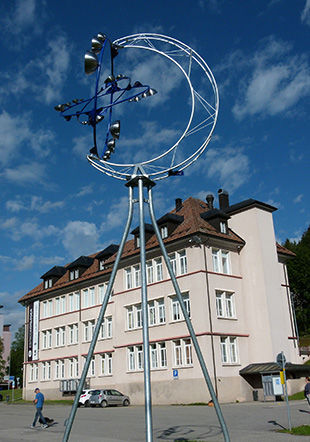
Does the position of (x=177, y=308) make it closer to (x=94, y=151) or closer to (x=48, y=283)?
(x=48, y=283)

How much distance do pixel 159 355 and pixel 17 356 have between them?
281 feet

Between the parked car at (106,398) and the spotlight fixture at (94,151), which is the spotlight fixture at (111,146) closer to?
the spotlight fixture at (94,151)

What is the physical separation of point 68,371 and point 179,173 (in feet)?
128

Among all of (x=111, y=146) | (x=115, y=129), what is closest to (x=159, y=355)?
(x=111, y=146)

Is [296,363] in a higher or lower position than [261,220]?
lower

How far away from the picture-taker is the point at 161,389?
36656 mm

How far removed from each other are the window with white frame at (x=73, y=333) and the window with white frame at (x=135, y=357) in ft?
30.3

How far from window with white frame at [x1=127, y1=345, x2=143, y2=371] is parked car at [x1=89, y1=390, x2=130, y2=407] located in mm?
2649

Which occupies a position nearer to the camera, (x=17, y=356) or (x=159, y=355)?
(x=159, y=355)

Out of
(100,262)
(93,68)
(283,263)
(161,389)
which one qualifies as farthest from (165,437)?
(100,262)

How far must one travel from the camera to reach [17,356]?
376 feet

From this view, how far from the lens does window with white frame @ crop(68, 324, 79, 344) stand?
48.8 metres

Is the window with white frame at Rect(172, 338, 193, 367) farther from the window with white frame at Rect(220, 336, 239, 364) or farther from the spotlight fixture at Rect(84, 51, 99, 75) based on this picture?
the spotlight fixture at Rect(84, 51, 99, 75)

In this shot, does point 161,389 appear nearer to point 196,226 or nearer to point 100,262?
point 196,226
